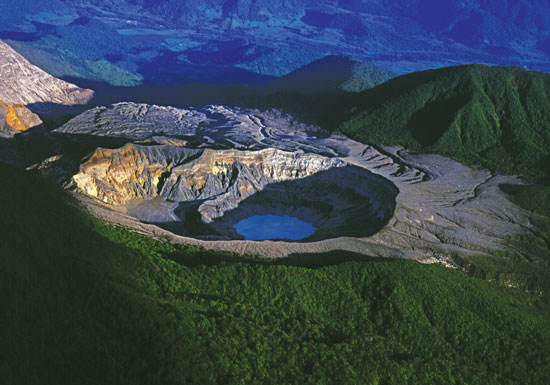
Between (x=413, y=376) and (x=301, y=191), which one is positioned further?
(x=301, y=191)

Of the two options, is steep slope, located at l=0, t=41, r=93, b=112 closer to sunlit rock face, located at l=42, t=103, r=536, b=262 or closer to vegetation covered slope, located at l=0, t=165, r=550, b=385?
sunlit rock face, located at l=42, t=103, r=536, b=262

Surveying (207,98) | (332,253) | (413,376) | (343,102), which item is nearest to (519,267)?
(332,253)

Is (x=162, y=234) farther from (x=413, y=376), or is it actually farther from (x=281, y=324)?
(x=413, y=376)

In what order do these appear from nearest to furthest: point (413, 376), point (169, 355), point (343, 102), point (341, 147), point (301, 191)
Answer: point (169, 355)
point (413, 376)
point (301, 191)
point (341, 147)
point (343, 102)

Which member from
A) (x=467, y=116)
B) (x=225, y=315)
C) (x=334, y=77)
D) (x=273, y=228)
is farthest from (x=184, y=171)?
(x=334, y=77)

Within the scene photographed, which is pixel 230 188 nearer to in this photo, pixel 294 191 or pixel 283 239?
pixel 294 191

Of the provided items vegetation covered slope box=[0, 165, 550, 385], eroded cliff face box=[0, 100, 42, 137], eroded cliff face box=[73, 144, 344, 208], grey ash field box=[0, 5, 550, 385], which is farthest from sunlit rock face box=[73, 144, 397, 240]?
eroded cliff face box=[0, 100, 42, 137]

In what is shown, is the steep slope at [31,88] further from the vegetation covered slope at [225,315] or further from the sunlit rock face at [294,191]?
the vegetation covered slope at [225,315]
